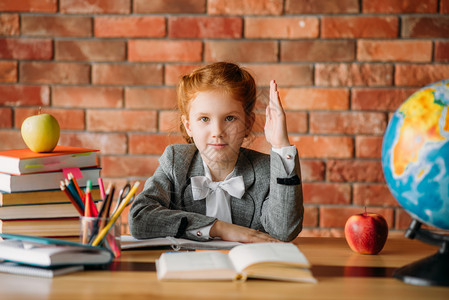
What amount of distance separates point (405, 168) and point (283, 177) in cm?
45

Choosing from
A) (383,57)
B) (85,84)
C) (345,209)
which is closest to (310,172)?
(345,209)

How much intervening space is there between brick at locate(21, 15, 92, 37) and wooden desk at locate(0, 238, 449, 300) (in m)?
1.34

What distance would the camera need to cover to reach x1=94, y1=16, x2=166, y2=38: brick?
6.87 ft

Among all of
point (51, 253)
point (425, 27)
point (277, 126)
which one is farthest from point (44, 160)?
point (425, 27)

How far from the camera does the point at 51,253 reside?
910 millimetres

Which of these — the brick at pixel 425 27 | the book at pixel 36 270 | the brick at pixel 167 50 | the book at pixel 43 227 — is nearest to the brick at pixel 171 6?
the brick at pixel 167 50

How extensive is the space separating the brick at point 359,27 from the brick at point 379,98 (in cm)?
21

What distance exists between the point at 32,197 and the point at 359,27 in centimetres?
140

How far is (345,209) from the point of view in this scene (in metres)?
2.10

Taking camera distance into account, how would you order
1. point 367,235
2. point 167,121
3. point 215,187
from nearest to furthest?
point 367,235 → point 215,187 → point 167,121

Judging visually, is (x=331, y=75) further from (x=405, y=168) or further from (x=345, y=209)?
(x=405, y=168)

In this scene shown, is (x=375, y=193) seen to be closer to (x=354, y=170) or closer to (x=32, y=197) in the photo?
(x=354, y=170)

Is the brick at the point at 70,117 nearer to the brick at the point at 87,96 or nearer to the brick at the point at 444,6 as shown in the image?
the brick at the point at 87,96

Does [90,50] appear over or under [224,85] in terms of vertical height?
over
